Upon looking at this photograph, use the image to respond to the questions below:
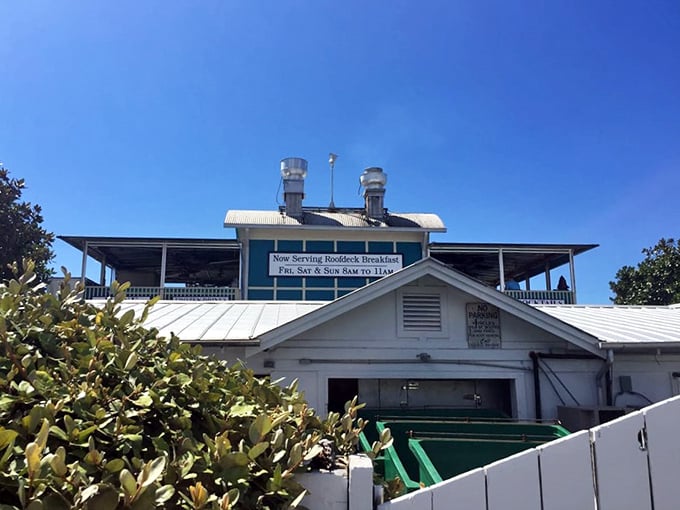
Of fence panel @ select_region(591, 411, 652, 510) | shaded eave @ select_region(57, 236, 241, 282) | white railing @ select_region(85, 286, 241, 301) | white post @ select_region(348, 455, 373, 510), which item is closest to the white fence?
fence panel @ select_region(591, 411, 652, 510)

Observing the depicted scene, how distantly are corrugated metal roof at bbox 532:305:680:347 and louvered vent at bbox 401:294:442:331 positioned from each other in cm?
239

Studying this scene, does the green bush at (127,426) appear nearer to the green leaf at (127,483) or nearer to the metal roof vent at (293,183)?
the green leaf at (127,483)

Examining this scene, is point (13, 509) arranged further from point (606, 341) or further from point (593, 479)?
point (606, 341)

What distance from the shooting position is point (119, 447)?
5.65ft

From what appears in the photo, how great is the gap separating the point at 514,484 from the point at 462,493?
26 centimetres

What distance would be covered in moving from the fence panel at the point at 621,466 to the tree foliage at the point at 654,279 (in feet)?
107

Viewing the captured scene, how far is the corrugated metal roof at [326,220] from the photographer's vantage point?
18.5m

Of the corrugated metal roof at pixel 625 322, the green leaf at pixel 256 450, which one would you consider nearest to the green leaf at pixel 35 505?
the green leaf at pixel 256 450

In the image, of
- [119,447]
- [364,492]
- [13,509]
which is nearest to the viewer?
[13,509]

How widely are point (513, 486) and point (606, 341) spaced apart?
5.69m

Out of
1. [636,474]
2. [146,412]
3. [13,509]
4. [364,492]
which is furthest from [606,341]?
[13,509]

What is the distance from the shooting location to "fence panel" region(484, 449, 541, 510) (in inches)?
87.9

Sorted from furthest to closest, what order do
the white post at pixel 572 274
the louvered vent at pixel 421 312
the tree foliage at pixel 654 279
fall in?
the tree foliage at pixel 654 279 < the white post at pixel 572 274 < the louvered vent at pixel 421 312

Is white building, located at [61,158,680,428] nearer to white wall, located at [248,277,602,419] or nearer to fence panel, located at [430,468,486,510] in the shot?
white wall, located at [248,277,602,419]
